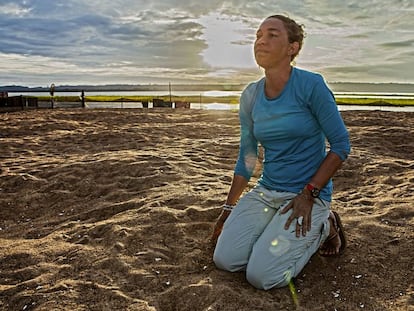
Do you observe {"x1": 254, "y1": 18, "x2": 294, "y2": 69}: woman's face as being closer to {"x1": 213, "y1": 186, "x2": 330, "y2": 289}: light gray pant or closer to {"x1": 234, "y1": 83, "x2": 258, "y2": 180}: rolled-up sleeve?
{"x1": 234, "y1": 83, "x2": 258, "y2": 180}: rolled-up sleeve

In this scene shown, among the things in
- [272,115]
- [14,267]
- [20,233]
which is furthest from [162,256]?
[20,233]

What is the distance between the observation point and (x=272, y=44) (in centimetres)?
253

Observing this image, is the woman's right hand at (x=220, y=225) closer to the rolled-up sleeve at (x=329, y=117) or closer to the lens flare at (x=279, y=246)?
the lens flare at (x=279, y=246)

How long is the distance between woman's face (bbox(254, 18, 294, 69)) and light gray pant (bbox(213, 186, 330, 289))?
0.87 m

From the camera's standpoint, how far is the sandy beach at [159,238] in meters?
2.40

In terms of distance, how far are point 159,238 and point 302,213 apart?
1.20 m

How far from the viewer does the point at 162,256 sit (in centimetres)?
293

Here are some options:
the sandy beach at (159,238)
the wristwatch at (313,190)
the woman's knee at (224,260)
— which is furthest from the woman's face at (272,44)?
the sandy beach at (159,238)

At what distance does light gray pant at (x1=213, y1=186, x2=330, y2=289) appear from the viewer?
246cm

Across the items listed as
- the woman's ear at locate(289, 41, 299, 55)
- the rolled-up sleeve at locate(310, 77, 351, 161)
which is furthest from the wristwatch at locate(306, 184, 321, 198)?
the woman's ear at locate(289, 41, 299, 55)

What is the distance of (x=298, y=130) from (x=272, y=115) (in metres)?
0.19

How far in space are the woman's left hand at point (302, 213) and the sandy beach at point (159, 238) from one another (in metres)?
0.36

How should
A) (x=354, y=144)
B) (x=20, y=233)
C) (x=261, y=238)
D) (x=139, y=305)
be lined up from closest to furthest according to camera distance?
(x=139, y=305) < (x=261, y=238) < (x=20, y=233) < (x=354, y=144)

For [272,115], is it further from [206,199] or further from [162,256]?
[206,199]
